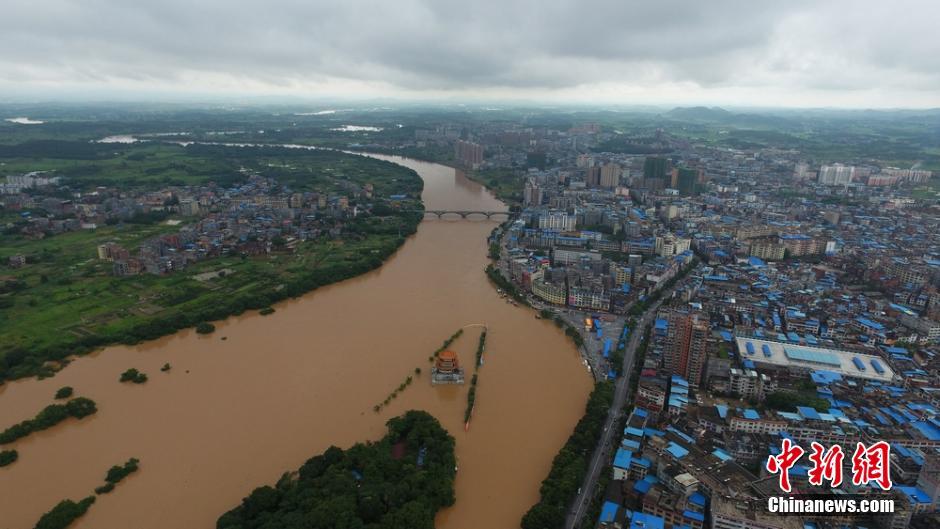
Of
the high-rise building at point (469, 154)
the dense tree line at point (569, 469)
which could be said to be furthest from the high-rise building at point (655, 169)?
the dense tree line at point (569, 469)

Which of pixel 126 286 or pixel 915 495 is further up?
pixel 915 495

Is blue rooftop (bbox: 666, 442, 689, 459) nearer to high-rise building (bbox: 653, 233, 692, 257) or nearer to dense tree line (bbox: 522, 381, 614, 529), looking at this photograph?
dense tree line (bbox: 522, 381, 614, 529)

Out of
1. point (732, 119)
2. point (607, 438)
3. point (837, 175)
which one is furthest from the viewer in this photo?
point (732, 119)

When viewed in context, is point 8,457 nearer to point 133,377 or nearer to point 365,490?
point 133,377

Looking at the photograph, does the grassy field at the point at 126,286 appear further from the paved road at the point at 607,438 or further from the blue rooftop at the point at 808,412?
the blue rooftop at the point at 808,412

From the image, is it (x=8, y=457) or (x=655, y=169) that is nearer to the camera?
(x=8, y=457)

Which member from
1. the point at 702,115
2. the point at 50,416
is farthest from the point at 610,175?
the point at 702,115

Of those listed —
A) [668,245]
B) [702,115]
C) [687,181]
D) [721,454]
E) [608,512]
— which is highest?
[702,115]
